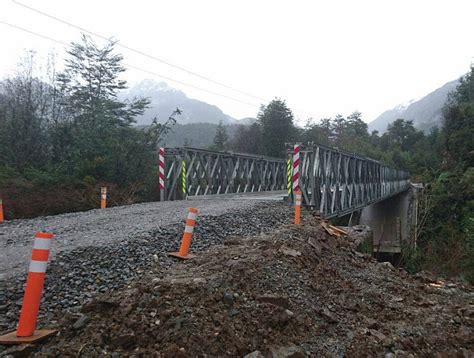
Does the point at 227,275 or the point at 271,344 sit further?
the point at 227,275

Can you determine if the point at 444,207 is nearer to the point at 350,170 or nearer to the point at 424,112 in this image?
the point at 350,170

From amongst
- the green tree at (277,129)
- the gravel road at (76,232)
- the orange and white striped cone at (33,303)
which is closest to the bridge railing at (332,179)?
the gravel road at (76,232)

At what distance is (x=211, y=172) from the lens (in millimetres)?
14133

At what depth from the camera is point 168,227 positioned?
5.88 meters

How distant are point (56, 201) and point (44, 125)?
817 cm

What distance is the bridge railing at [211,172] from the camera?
12.8 metres

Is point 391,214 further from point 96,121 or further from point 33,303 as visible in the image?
point 33,303

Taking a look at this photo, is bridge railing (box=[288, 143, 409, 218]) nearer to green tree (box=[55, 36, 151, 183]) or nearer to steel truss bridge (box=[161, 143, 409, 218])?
steel truss bridge (box=[161, 143, 409, 218])

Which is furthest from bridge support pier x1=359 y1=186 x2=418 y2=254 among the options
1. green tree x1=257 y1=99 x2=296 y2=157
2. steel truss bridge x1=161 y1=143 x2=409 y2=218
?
green tree x1=257 y1=99 x2=296 y2=157

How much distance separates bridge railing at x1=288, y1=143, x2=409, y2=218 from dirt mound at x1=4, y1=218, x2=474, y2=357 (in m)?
4.21

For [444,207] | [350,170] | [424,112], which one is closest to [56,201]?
[350,170]

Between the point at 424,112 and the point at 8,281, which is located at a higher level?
the point at 424,112

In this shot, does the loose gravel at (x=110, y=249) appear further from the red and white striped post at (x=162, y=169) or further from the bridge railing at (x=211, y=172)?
the bridge railing at (x=211, y=172)

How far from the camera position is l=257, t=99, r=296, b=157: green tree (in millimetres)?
43000
